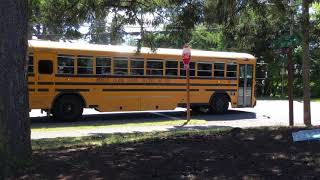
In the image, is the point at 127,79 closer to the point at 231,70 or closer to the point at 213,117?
the point at 213,117

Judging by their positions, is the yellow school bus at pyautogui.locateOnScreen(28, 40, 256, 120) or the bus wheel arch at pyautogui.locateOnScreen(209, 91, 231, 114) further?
the bus wheel arch at pyautogui.locateOnScreen(209, 91, 231, 114)

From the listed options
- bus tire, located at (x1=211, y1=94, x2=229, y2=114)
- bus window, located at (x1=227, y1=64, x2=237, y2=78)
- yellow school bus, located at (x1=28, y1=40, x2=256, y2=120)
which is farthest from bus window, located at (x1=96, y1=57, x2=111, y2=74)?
bus window, located at (x1=227, y1=64, x2=237, y2=78)

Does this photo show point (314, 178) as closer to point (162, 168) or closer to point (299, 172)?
point (299, 172)

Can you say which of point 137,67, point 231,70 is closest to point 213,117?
point 231,70

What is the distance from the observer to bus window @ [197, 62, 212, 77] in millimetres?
23875

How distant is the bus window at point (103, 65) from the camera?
69.3 feet

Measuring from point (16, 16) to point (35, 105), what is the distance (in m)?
12.9

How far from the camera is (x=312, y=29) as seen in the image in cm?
1384

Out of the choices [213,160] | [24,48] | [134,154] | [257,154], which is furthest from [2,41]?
[257,154]

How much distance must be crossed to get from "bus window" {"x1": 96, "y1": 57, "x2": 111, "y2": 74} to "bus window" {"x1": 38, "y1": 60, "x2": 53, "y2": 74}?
1886 mm

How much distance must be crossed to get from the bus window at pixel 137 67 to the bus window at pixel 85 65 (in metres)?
1.78

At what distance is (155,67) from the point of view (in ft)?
74.1

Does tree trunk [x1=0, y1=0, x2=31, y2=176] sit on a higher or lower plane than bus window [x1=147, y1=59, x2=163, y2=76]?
lower

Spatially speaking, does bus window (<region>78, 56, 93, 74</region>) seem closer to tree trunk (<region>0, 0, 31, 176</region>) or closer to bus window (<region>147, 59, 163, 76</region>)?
bus window (<region>147, 59, 163, 76</region>)
